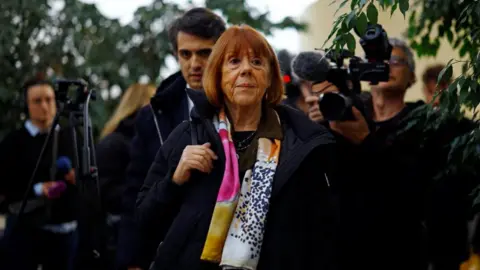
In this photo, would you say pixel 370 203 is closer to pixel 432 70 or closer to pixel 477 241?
pixel 477 241

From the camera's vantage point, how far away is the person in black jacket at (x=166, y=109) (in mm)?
4910

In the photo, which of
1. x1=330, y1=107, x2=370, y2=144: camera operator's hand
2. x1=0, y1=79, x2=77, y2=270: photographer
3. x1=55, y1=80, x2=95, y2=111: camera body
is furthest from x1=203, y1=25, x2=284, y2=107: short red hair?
x1=0, y1=79, x2=77, y2=270: photographer

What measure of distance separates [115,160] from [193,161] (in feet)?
10.1

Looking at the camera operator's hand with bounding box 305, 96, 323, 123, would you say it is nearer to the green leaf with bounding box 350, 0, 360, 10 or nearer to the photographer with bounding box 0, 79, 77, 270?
the green leaf with bounding box 350, 0, 360, 10

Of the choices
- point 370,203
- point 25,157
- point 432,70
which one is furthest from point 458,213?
point 25,157

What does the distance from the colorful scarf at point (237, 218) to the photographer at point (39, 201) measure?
3172 mm

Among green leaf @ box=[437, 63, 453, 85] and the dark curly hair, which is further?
the dark curly hair

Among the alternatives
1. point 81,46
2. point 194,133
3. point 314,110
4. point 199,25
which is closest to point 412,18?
point 314,110

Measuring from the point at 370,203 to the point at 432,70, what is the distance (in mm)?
2811

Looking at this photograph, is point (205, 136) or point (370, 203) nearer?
point (205, 136)

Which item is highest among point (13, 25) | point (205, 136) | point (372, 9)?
point (13, 25)

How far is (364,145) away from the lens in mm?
4859

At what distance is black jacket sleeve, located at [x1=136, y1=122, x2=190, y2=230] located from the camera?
402 centimetres

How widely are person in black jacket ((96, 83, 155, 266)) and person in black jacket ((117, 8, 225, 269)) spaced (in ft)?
5.45
